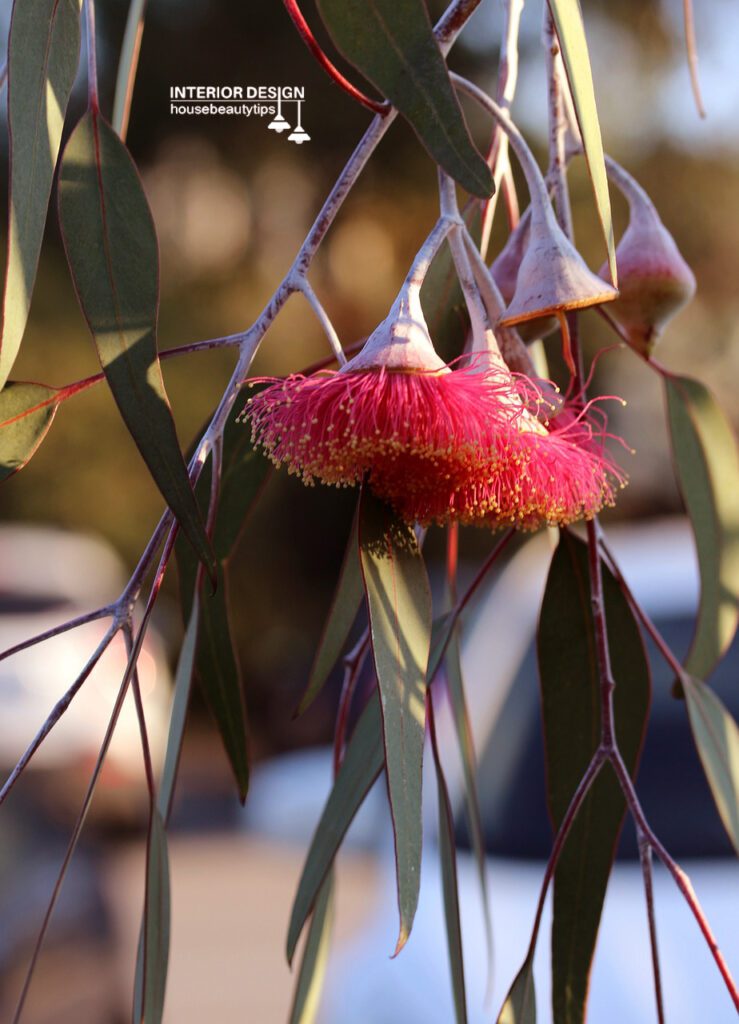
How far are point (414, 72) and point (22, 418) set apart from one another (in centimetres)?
21

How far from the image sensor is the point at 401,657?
15.9 inches

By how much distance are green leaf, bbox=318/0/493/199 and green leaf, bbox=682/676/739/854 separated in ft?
1.04

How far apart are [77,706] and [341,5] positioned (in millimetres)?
2993

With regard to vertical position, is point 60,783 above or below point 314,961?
below

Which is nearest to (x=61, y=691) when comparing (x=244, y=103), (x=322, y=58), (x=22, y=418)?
(x=244, y=103)

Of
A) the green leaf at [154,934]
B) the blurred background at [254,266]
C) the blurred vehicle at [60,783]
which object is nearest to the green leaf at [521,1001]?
the green leaf at [154,934]

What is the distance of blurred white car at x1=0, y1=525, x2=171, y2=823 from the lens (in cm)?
304

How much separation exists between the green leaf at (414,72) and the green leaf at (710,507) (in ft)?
1.02

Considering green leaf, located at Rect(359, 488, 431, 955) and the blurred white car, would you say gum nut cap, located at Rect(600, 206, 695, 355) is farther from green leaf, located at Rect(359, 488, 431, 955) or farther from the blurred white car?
the blurred white car

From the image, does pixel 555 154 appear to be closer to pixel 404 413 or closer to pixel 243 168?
pixel 404 413

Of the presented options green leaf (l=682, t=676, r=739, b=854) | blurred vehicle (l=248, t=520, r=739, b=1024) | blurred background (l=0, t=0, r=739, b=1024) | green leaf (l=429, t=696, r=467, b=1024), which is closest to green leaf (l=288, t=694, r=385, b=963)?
green leaf (l=429, t=696, r=467, b=1024)

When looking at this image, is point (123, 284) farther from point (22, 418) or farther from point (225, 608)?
point (225, 608)

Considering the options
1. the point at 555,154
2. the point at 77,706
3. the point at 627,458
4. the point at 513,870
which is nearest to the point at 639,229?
the point at 555,154

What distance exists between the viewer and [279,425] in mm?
423
